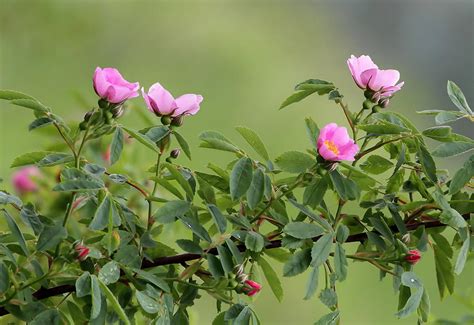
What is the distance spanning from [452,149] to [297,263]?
0.15 m

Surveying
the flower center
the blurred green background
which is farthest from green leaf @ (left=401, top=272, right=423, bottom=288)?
the blurred green background

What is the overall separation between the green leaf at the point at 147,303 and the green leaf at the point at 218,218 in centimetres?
7

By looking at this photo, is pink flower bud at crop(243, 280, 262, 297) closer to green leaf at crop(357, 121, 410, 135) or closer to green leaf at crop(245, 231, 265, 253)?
green leaf at crop(245, 231, 265, 253)

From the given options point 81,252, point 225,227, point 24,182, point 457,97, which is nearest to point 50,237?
point 81,252

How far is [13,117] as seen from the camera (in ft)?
11.1

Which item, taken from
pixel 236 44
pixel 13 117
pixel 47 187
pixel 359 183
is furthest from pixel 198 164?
pixel 359 183

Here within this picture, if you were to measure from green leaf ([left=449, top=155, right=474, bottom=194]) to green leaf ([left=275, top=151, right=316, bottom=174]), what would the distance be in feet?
0.36

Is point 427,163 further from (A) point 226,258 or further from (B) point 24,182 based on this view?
(B) point 24,182

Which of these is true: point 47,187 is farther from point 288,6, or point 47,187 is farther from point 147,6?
point 288,6

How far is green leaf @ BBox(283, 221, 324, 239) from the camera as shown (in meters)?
0.60

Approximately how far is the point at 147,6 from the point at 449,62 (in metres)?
1.61

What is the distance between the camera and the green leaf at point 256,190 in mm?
610

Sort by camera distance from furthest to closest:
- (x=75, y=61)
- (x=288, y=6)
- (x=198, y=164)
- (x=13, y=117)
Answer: (x=288, y=6)
(x=75, y=61)
(x=13, y=117)
(x=198, y=164)

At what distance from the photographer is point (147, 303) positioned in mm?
583
